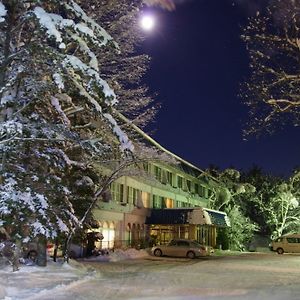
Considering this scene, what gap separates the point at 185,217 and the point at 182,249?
1075 cm

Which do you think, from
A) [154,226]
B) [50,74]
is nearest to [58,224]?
[50,74]

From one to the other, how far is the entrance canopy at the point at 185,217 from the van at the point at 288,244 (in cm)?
602

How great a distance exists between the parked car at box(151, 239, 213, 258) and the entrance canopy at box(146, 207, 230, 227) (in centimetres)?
862

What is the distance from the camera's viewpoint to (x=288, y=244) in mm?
48750

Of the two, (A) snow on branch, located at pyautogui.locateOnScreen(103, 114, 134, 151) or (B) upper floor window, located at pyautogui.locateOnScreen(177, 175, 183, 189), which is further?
(B) upper floor window, located at pyautogui.locateOnScreen(177, 175, 183, 189)

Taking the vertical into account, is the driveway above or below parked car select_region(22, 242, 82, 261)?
below

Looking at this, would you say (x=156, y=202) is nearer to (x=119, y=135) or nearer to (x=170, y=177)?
(x=170, y=177)

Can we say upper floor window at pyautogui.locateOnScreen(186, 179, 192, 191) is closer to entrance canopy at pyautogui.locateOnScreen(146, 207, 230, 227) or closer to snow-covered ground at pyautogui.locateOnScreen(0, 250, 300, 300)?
entrance canopy at pyautogui.locateOnScreen(146, 207, 230, 227)

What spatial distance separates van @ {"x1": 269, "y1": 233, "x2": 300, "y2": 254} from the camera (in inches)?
1905

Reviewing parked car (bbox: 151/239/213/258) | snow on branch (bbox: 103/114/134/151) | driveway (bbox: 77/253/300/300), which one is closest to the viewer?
snow on branch (bbox: 103/114/134/151)

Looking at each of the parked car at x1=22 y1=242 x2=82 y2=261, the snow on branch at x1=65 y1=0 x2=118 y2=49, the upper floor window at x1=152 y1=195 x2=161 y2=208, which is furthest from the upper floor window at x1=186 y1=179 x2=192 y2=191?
the snow on branch at x1=65 y1=0 x2=118 y2=49

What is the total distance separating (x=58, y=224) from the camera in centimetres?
2041

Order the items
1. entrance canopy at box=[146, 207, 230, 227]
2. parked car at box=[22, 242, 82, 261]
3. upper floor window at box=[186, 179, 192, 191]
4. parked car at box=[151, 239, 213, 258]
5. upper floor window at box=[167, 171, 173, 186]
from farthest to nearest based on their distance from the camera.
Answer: upper floor window at box=[186, 179, 192, 191] < upper floor window at box=[167, 171, 173, 186] < entrance canopy at box=[146, 207, 230, 227] < parked car at box=[151, 239, 213, 258] < parked car at box=[22, 242, 82, 261]

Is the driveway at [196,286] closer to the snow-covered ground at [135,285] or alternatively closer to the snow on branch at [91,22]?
the snow-covered ground at [135,285]
